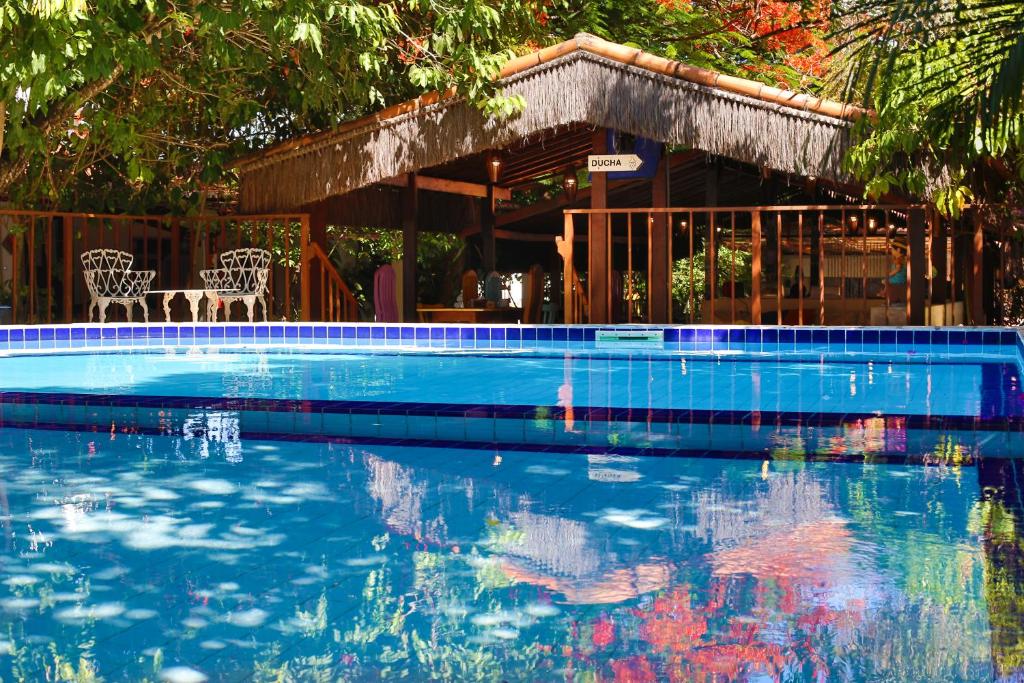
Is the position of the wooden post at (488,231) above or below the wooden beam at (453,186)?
below

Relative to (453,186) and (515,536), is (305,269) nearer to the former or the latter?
(453,186)

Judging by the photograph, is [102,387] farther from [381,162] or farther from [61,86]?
[381,162]

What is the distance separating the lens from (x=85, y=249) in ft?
47.2

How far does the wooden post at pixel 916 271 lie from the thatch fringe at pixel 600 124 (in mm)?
1169

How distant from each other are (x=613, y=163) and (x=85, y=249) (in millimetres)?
6309

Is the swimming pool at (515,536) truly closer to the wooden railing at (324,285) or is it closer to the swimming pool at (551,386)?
the swimming pool at (551,386)

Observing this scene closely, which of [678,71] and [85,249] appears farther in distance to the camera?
[85,249]

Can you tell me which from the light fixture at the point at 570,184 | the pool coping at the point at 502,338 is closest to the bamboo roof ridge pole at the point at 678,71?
the pool coping at the point at 502,338

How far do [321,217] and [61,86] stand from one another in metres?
5.60

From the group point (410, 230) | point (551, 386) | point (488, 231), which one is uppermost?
point (488, 231)

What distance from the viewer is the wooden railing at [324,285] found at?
14023mm

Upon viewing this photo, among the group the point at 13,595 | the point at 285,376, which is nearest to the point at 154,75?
the point at 285,376

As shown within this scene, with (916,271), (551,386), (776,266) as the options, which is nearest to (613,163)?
(776,266)

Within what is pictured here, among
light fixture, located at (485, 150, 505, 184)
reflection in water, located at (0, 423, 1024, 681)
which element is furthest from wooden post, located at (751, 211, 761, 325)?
reflection in water, located at (0, 423, 1024, 681)
